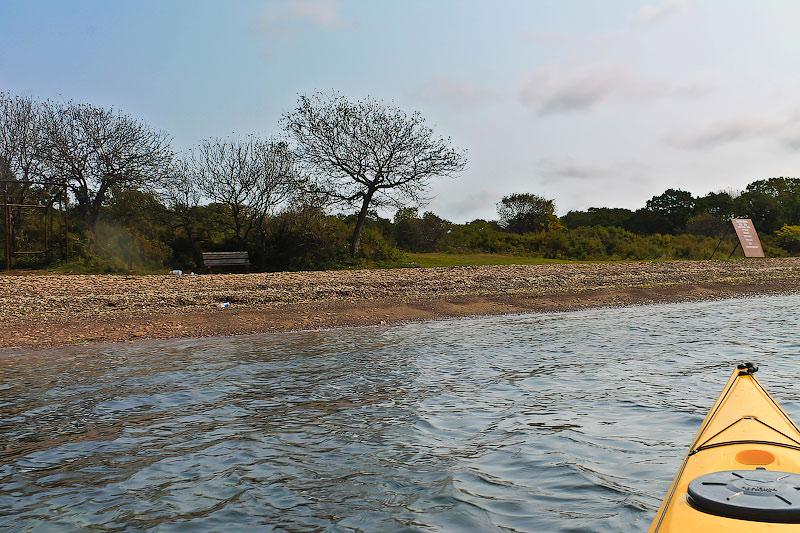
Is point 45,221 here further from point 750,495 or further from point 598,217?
point 598,217

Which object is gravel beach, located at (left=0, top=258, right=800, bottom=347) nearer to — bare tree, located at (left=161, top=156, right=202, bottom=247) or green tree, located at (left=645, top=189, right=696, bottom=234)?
bare tree, located at (left=161, top=156, right=202, bottom=247)

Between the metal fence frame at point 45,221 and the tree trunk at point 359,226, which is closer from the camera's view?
the metal fence frame at point 45,221

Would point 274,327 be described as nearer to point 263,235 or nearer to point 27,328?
point 27,328

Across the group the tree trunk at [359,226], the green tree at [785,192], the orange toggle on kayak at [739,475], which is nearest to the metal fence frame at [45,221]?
the tree trunk at [359,226]

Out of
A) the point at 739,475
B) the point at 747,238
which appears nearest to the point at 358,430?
the point at 739,475

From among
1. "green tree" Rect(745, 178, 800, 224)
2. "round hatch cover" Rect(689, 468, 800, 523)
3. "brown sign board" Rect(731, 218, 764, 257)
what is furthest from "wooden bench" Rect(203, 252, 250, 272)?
"green tree" Rect(745, 178, 800, 224)

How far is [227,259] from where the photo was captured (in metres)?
22.2

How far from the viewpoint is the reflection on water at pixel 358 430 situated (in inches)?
163

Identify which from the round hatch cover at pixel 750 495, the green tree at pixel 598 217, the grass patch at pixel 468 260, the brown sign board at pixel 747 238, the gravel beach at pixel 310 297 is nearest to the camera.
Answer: the round hatch cover at pixel 750 495

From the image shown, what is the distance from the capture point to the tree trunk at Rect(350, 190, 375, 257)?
2373 cm

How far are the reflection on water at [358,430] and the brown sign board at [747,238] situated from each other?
18.3 meters

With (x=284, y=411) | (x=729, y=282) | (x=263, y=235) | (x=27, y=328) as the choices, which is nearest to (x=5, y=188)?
(x=263, y=235)

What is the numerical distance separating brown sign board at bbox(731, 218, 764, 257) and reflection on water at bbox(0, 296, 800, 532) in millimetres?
18308

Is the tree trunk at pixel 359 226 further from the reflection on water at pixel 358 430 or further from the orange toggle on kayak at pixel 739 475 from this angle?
the orange toggle on kayak at pixel 739 475
